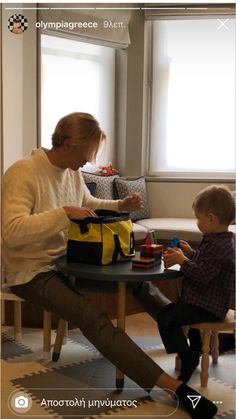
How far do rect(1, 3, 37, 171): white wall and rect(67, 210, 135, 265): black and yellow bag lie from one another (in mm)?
989

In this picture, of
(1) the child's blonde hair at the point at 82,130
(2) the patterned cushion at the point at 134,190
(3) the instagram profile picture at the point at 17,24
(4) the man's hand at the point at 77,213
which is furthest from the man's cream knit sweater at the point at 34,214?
(2) the patterned cushion at the point at 134,190

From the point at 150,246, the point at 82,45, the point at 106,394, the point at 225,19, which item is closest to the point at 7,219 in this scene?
the point at 150,246

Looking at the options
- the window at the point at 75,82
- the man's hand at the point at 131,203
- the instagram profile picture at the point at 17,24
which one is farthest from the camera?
the window at the point at 75,82

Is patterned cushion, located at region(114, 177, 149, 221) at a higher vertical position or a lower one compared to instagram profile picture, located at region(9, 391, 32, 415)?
higher

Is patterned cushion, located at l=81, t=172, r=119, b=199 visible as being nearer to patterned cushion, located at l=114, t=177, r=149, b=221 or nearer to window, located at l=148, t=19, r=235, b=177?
patterned cushion, located at l=114, t=177, r=149, b=221

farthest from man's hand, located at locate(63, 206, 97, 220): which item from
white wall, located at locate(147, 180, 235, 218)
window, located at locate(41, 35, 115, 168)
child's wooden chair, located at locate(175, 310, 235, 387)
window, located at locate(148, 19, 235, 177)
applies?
window, located at locate(148, 19, 235, 177)

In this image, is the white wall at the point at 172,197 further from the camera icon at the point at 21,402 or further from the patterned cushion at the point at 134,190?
the camera icon at the point at 21,402

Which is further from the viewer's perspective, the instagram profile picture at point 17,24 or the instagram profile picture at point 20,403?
the instagram profile picture at point 17,24

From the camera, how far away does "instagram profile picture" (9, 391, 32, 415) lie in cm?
186

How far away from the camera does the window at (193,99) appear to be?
4.16 m

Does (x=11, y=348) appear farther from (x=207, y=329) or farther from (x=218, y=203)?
(x=218, y=203)

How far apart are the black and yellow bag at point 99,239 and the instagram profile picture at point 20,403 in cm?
51

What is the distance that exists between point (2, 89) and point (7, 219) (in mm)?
1023

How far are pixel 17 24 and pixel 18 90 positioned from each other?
1.15ft
